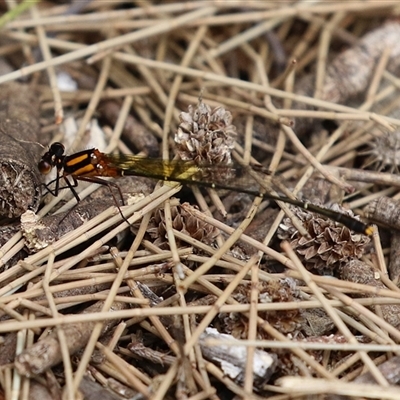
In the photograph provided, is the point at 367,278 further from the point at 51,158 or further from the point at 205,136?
the point at 51,158

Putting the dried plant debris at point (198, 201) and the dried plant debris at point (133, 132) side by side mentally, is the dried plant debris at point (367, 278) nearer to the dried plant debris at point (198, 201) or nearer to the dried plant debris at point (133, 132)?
the dried plant debris at point (198, 201)

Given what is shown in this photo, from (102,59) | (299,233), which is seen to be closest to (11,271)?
(299,233)

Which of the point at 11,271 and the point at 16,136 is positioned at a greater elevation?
the point at 16,136

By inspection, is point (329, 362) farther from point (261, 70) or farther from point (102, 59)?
point (102, 59)

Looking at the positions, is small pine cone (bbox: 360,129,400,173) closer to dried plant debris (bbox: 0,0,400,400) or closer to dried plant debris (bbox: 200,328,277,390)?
dried plant debris (bbox: 0,0,400,400)

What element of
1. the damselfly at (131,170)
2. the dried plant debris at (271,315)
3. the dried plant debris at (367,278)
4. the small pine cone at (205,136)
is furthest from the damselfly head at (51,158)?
the dried plant debris at (367,278)

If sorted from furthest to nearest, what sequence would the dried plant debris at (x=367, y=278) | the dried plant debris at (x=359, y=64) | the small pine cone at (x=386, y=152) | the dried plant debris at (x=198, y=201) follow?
the dried plant debris at (x=359, y=64)
the small pine cone at (x=386, y=152)
the dried plant debris at (x=367, y=278)
the dried plant debris at (x=198, y=201)
